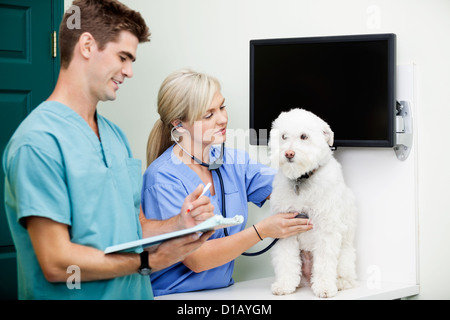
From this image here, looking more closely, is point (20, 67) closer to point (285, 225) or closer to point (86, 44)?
point (86, 44)

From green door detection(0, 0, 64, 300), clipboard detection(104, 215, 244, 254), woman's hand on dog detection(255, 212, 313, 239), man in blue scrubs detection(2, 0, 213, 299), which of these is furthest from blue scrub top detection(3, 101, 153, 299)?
Answer: green door detection(0, 0, 64, 300)

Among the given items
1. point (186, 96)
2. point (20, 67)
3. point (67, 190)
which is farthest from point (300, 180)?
point (20, 67)

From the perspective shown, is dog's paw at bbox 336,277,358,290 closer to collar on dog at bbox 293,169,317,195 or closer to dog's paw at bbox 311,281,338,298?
dog's paw at bbox 311,281,338,298

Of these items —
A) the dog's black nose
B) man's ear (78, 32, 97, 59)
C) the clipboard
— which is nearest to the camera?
the clipboard

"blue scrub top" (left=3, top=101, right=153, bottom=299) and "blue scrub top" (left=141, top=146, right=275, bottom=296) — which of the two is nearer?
"blue scrub top" (left=3, top=101, right=153, bottom=299)

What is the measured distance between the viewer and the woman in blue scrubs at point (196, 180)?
177cm

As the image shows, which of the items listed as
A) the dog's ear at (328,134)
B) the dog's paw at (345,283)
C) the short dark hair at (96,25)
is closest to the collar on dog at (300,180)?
the dog's ear at (328,134)

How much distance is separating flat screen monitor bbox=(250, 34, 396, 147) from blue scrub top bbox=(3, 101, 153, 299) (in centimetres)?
74

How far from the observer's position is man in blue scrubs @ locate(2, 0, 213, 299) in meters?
1.22

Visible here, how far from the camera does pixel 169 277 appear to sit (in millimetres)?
1880

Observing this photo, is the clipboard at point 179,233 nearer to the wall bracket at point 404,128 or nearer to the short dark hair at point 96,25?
the short dark hair at point 96,25
